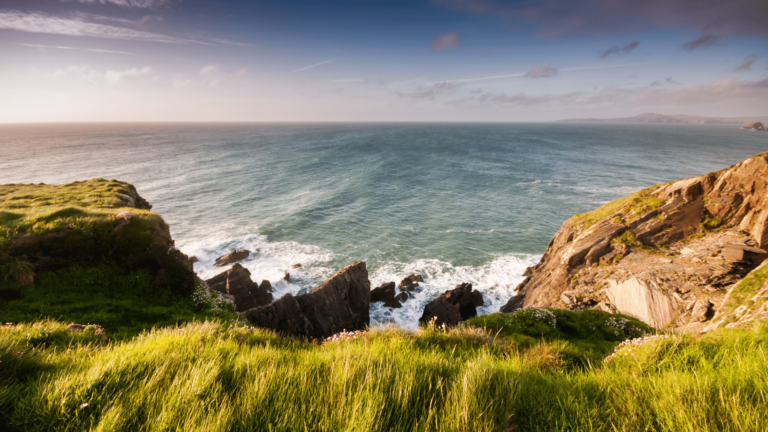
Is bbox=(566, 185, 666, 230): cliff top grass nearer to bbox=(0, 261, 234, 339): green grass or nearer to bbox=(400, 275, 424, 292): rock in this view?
bbox=(400, 275, 424, 292): rock

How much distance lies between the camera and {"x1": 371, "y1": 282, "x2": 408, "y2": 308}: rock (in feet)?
78.4

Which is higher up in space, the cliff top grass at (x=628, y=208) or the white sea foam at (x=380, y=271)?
the cliff top grass at (x=628, y=208)

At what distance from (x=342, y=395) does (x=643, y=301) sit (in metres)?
18.7

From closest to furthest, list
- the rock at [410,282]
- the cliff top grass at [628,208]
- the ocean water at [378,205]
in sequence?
the cliff top grass at [628,208] < the rock at [410,282] < the ocean water at [378,205]

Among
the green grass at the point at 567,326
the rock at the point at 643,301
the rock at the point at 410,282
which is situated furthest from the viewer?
the rock at the point at 410,282

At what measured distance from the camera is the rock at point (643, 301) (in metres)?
14.0

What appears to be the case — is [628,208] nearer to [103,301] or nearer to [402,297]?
[402,297]

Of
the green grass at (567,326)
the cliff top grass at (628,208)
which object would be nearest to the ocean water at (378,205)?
the cliff top grass at (628,208)

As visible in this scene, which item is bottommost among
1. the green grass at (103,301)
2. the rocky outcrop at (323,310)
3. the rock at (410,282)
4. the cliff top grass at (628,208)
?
the rock at (410,282)

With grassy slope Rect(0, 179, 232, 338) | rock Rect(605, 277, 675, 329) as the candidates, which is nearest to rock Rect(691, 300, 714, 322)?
rock Rect(605, 277, 675, 329)

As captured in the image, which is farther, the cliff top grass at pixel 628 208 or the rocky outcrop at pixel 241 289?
the rocky outcrop at pixel 241 289

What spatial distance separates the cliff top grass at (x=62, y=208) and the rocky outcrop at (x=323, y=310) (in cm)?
692

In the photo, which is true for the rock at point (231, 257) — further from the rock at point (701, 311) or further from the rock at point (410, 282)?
the rock at point (701, 311)

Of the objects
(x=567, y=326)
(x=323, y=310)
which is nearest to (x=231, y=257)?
(x=323, y=310)
